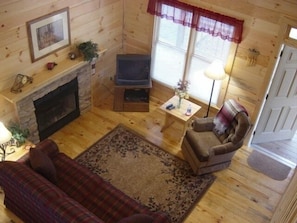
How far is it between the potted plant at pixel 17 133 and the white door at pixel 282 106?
3760mm

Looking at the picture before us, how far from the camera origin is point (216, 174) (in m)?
5.54

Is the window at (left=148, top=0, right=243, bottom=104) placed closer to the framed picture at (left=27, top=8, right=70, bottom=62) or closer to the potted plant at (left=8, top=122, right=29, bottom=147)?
the framed picture at (left=27, top=8, right=70, bottom=62)

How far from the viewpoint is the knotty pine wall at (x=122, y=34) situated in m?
4.67

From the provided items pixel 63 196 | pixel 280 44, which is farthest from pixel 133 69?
pixel 63 196

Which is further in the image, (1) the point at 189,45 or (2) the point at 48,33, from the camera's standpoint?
(1) the point at 189,45

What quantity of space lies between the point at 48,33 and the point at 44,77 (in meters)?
0.64

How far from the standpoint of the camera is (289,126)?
617 cm

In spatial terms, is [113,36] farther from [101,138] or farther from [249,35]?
[249,35]

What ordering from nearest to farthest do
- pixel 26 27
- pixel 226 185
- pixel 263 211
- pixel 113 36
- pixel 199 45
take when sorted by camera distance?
pixel 26 27 → pixel 263 211 → pixel 226 185 → pixel 199 45 → pixel 113 36

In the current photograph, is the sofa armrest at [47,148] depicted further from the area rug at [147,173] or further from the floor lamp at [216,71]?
the floor lamp at [216,71]

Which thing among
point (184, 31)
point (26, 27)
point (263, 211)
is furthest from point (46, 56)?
point (263, 211)

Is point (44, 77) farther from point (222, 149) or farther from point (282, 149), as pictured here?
point (282, 149)

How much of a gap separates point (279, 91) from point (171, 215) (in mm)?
2571

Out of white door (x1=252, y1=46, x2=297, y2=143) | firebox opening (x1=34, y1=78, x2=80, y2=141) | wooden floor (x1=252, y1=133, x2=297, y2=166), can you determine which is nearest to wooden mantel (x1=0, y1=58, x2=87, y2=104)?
firebox opening (x1=34, y1=78, x2=80, y2=141)
